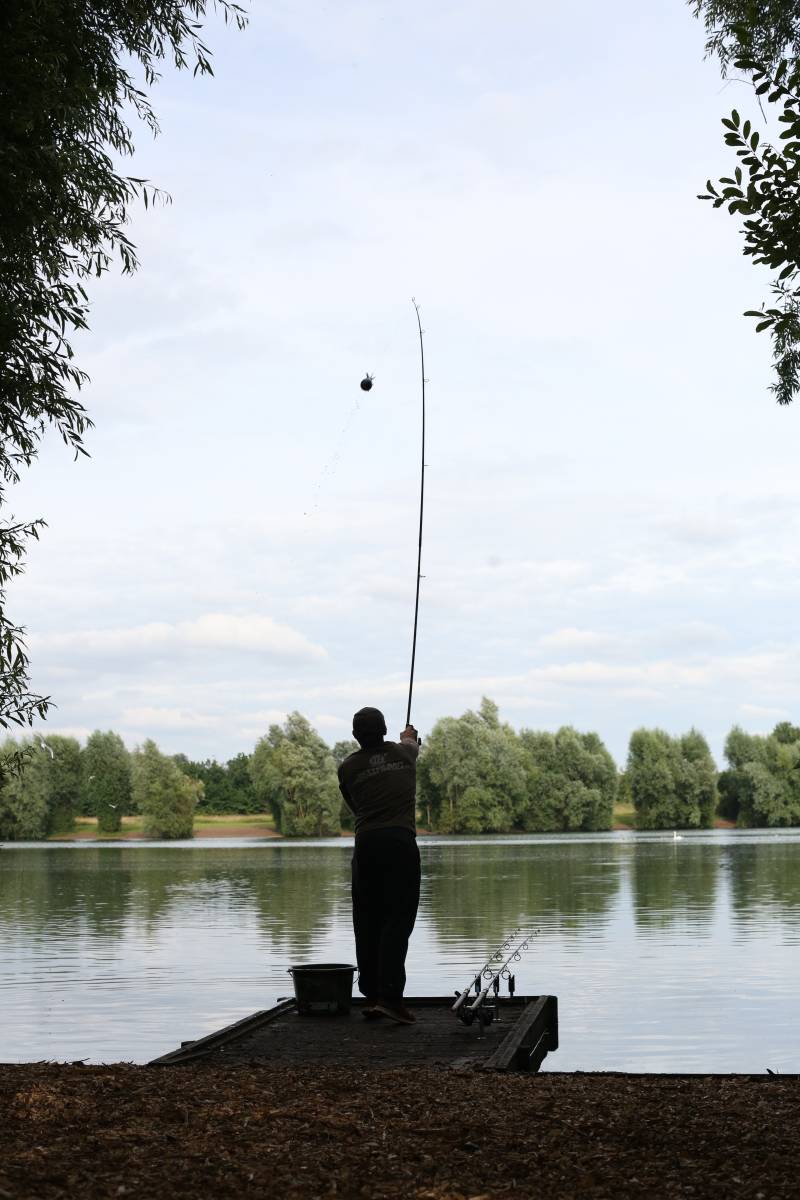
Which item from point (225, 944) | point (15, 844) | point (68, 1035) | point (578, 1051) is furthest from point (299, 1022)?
point (15, 844)

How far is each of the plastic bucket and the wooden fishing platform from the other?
0.07 metres

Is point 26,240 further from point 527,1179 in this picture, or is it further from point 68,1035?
point 68,1035

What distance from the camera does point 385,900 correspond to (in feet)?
28.1

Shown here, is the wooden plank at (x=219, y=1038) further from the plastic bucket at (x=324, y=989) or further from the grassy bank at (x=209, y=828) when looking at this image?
the grassy bank at (x=209, y=828)

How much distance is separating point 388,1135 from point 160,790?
280 ft

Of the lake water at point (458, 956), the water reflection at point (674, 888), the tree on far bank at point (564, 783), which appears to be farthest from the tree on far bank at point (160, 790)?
the lake water at point (458, 956)

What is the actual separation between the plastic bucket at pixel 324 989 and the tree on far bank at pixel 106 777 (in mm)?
82032

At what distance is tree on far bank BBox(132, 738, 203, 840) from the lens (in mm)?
87875

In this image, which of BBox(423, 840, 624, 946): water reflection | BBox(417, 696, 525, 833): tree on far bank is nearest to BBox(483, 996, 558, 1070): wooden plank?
BBox(423, 840, 624, 946): water reflection

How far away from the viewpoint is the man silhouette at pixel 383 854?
8.48 m

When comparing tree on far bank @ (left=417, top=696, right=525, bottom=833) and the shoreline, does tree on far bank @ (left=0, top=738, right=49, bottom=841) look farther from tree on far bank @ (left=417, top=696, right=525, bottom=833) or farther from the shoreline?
tree on far bank @ (left=417, top=696, right=525, bottom=833)

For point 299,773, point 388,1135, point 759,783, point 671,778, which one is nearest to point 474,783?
point 299,773

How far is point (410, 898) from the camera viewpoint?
335 inches

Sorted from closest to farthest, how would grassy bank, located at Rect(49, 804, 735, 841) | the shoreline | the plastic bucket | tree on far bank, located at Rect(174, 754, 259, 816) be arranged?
the plastic bucket, the shoreline, grassy bank, located at Rect(49, 804, 735, 841), tree on far bank, located at Rect(174, 754, 259, 816)
